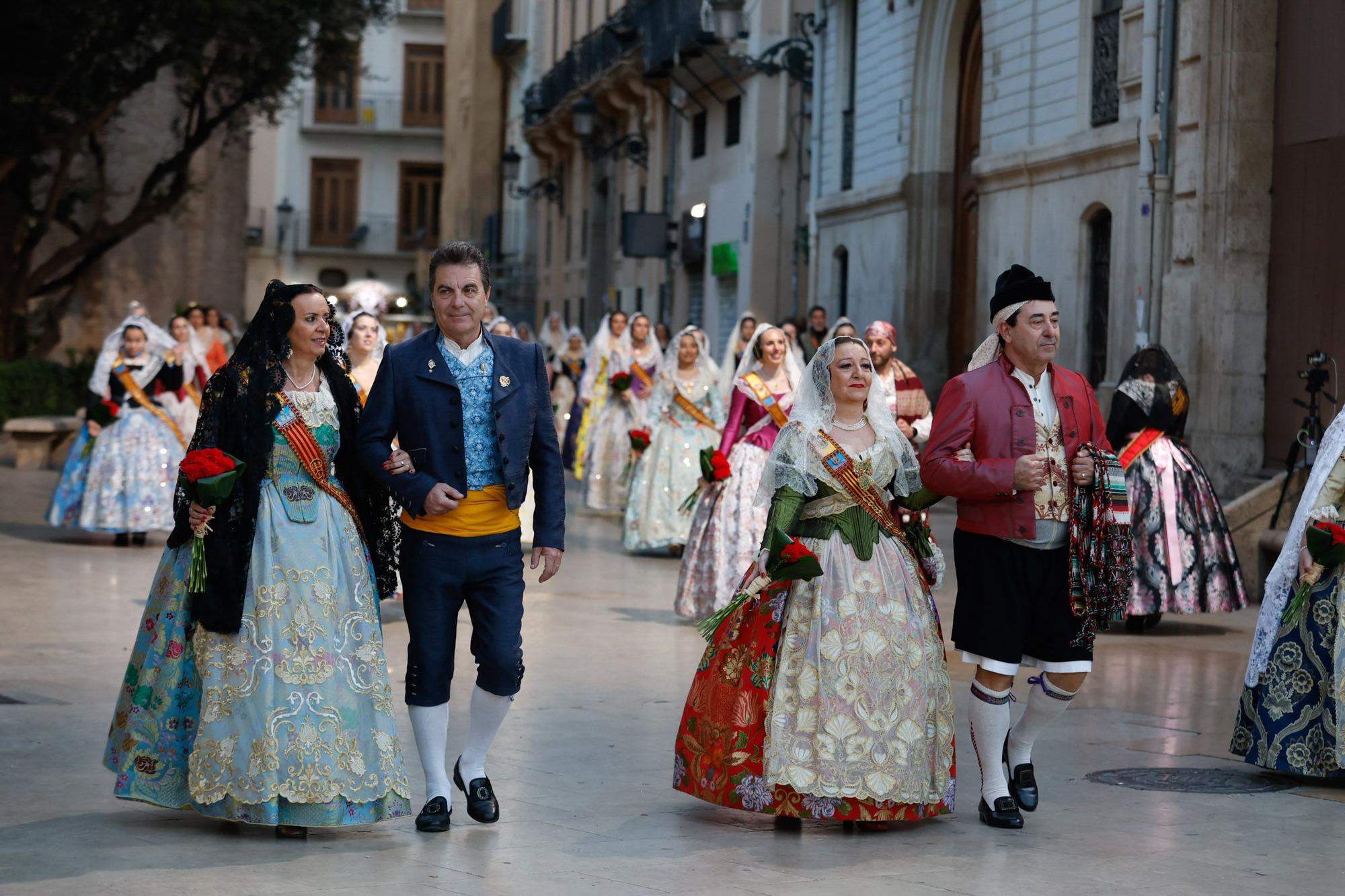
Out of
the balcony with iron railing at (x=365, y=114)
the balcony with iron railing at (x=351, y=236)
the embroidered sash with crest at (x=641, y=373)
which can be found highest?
the balcony with iron railing at (x=365, y=114)

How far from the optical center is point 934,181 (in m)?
23.2

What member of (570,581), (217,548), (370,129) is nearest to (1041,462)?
(217,548)

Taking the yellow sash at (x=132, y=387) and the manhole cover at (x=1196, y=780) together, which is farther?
the yellow sash at (x=132, y=387)

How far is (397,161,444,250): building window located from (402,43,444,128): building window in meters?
1.45

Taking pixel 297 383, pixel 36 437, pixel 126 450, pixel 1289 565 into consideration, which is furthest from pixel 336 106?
pixel 297 383

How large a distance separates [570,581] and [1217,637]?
4.58m

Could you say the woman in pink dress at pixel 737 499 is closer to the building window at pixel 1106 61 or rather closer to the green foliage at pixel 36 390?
the building window at pixel 1106 61

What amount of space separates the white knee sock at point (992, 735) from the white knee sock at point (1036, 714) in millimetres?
152

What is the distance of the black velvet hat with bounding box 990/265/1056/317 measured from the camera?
22.8 feet

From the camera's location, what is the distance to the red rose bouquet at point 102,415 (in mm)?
15883

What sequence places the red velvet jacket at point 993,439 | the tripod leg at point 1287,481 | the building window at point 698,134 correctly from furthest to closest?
the building window at point 698,134
the tripod leg at point 1287,481
the red velvet jacket at point 993,439

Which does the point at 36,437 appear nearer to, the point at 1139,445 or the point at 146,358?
the point at 146,358

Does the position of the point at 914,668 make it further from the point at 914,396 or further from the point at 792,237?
the point at 792,237

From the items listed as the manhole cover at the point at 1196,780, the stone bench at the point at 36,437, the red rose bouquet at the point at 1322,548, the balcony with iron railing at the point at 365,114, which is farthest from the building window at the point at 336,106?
the red rose bouquet at the point at 1322,548
